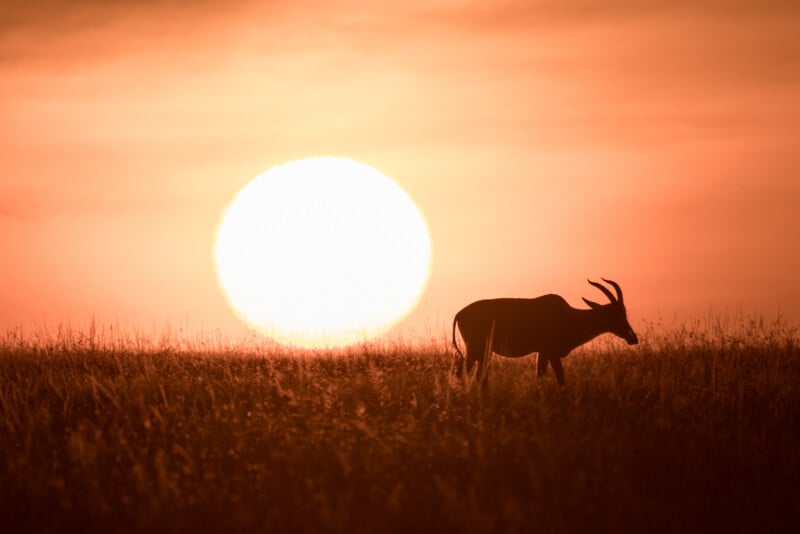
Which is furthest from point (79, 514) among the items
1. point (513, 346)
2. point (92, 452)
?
point (513, 346)

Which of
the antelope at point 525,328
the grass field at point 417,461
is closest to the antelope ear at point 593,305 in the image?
the antelope at point 525,328

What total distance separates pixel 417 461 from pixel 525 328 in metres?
6.41

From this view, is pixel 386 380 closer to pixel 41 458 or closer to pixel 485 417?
pixel 485 417

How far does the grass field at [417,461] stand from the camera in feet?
24.5

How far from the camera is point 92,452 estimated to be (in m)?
8.18

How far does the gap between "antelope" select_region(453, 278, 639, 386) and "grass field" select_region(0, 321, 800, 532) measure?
132 centimetres

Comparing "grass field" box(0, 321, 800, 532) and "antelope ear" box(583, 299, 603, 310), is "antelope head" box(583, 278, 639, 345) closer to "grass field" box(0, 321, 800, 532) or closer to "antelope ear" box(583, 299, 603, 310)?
"antelope ear" box(583, 299, 603, 310)

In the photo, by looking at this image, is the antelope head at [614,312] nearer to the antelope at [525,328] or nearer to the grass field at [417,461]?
the antelope at [525,328]

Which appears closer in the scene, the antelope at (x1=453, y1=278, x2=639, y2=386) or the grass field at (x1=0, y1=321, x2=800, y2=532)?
the grass field at (x1=0, y1=321, x2=800, y2=532)

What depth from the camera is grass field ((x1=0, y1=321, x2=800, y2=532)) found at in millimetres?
7453

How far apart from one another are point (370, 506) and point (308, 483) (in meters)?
0.58

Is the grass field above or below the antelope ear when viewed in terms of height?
below

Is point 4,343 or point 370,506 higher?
point 4,343

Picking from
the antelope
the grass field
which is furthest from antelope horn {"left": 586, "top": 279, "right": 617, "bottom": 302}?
the grass field
